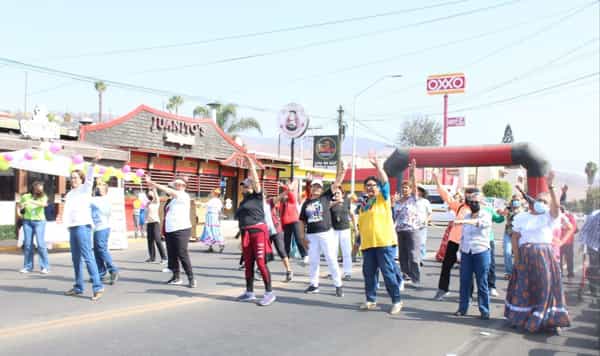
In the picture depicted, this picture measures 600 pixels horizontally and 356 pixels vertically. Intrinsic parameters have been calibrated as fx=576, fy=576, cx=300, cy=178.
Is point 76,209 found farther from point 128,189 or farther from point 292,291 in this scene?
point 128,189

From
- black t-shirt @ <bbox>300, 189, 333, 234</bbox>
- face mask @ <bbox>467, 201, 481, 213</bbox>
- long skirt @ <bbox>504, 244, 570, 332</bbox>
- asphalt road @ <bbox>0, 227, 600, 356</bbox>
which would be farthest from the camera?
black t-shirt @ <bbox>300, 189, 333, 234</bbox>

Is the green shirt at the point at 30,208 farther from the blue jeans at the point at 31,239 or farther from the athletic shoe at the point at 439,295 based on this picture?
the athletic shoe at the point at 439,295

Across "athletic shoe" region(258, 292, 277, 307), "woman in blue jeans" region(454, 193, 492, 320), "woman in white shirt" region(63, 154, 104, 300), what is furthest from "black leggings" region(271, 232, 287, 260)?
"woman in blue jeans" region(454, 193, 492, 320)

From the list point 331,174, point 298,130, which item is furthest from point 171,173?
point 331,174

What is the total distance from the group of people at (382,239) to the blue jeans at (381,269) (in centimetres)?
1

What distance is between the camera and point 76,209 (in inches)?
315

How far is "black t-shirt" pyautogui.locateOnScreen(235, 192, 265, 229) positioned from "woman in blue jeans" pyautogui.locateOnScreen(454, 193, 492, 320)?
265 centimetres

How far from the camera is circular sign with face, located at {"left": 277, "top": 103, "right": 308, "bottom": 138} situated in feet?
71.6

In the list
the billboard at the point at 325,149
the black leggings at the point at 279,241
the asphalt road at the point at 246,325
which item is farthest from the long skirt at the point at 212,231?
the billboard at the point at 325,149

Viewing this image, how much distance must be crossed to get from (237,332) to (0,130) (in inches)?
613

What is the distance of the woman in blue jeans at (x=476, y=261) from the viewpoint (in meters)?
7.32

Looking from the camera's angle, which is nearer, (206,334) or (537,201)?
(206,334)

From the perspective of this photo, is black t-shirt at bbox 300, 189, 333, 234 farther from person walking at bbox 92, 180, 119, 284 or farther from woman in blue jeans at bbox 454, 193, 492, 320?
person walking at bbox 92, 180, 119, 284

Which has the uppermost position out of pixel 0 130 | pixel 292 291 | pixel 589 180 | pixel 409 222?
pixel 0 130
